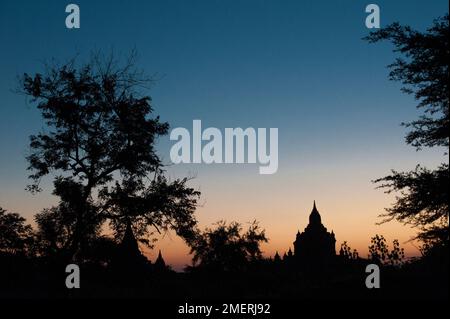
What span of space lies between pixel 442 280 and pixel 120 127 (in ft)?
46.5

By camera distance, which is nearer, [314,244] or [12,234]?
[12,234]

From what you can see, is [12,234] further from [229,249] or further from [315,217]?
[315,217]

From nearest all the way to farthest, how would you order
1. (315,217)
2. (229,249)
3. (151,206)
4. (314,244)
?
(151,206) < (229,249) < (314,244) < (315,217)

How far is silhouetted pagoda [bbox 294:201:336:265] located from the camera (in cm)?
12216

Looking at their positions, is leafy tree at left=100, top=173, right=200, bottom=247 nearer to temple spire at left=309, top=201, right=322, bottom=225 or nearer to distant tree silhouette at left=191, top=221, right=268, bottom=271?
distant tree silhouette at left=191, top=221, right=268, bottom=271

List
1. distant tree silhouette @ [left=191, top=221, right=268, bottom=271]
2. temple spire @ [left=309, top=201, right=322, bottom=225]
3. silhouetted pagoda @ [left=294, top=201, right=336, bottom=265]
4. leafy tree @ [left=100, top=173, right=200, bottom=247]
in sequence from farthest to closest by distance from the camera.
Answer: temple spire @ [left=309, top=201, right=322, bottom=225] < silhouetted pagoda @ [left=294, top=201, right=336, bottom=265] < distant tree silhouette @ [left=191, top=221, right=268, bottom=271] < leafy tree @ [left=100, top=173, right=200, bottom=247]

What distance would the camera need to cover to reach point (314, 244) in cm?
12431

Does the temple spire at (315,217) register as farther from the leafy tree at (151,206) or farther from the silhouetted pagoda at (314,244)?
the leafy tree at (151,206)

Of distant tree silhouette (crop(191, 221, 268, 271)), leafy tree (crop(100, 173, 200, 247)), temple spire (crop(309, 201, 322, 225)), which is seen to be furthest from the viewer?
temple spire (crop(309, 201, 322, 225))

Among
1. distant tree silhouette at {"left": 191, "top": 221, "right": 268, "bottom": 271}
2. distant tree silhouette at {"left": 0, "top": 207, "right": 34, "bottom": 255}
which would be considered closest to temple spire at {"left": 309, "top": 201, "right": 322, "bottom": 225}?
distant tree silhouette at {"left": 191, "top": 221, "right": 268, "bottom": 271}

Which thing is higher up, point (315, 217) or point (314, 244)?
point (315, 217)

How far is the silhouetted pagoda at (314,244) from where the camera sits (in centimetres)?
12216

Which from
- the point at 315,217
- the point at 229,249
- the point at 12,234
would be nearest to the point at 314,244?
the point at 315,217
